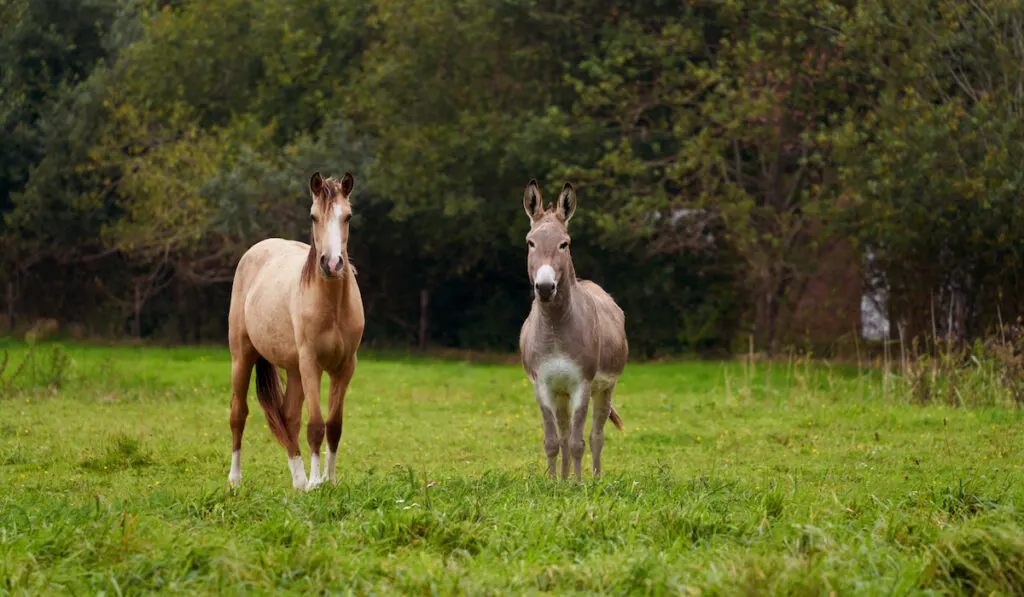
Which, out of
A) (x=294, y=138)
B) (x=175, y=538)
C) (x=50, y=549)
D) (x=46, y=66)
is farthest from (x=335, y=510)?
(x=46, y=66)

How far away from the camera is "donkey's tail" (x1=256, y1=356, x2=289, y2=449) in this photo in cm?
1026

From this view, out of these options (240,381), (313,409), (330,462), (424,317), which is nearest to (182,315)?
(424,317)

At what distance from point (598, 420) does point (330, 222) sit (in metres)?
2.91

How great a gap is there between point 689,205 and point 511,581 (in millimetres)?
20681

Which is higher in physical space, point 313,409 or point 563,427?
point 313,409

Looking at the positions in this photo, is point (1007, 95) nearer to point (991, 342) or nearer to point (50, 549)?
point (991, 342)

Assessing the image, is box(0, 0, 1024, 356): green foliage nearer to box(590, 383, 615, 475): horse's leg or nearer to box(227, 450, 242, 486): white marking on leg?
box(590, 383, 615, 475): horse's leg

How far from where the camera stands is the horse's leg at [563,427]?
9.75 meters

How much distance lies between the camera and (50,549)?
239 inches

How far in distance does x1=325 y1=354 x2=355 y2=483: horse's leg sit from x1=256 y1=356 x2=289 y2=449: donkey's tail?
27.4 inches

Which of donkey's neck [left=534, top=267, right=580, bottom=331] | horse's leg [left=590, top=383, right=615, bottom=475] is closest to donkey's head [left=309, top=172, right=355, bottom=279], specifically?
donkey's neck [left=534, top=267, right=580, bottom=331]

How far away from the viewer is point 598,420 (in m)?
10.3

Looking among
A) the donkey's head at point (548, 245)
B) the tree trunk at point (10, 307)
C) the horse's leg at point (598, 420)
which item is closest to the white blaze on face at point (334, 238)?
the donkey's head at point (548, 245)

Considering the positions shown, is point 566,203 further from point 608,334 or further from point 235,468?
point 235,468
